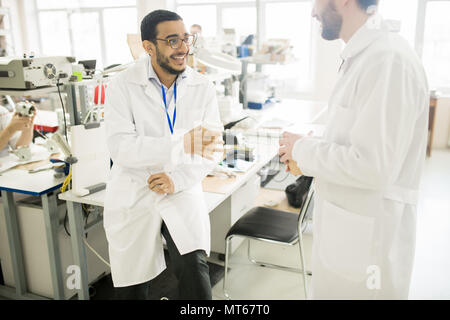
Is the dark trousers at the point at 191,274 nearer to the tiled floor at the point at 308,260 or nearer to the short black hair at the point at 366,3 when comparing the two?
the tiled floor at the point at 308,260

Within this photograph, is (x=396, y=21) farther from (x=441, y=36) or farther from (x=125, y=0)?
(x=125, y=0)

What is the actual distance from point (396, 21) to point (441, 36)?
5.02 m

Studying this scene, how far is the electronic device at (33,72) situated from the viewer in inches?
69.7

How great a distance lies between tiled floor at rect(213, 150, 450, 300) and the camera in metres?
2.26

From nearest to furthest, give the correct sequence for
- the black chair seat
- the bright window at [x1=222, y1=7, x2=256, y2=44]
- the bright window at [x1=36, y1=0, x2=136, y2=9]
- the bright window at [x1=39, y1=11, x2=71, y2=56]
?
the black chair seat < the bright window at [x1=222, y1=7, x2=256, y2=44] < the bright window at [x1=36, y1=0, x2=136, y2=9] < the bright window at [x1=39, y1=11, x2=71, y2=56]

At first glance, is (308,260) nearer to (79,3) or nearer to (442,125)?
(442,125)

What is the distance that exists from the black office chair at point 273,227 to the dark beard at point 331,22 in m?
Result: 0.96

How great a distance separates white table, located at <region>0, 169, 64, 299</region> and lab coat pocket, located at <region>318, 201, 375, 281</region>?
143 cm

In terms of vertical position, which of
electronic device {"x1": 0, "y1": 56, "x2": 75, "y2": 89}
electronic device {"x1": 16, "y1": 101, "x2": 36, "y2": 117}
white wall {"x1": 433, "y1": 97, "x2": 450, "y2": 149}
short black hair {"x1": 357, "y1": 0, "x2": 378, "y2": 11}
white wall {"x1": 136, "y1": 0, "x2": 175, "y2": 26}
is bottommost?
white wall {"x1": 433, "y1": 97, "x2": 450, "y2": 149}

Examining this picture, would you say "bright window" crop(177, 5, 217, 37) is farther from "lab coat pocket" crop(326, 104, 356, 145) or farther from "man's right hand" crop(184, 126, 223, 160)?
"lab coat pocket" crop(326, 104, 356, 145)

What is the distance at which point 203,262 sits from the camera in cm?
163

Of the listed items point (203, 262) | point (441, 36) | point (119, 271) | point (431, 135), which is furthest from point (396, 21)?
point (441, 36)

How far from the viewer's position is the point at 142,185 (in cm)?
163

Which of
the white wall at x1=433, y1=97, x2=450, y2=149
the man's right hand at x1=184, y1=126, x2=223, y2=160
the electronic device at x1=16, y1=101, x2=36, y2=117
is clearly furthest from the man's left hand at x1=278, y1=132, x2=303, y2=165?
the white wall at x1=433, y1=97, x2=450, y2=149
